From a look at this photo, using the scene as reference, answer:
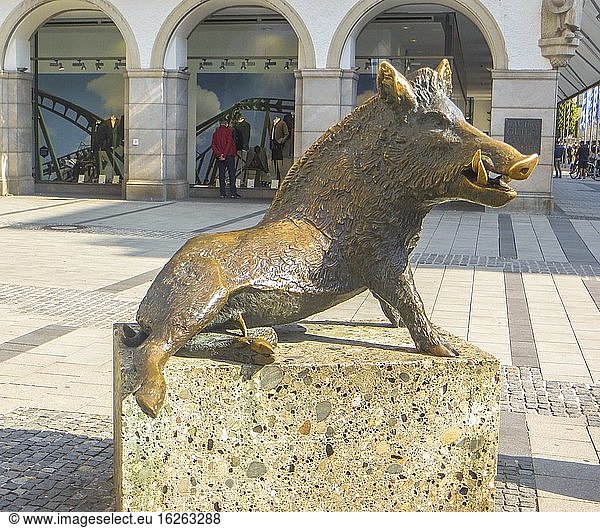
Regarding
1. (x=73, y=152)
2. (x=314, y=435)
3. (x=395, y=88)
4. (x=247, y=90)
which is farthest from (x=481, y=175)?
(x=73, y=152)

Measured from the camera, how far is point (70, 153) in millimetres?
23484

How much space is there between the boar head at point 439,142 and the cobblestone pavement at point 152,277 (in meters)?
1.49

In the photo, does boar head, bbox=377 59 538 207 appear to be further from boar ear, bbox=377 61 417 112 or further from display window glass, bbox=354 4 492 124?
display window glass, bbox=354 4 492 124

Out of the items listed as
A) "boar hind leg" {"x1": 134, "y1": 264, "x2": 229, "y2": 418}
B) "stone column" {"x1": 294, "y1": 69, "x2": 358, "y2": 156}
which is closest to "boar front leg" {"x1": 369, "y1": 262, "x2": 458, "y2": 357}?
"boar hind leg" {"x1": 134, "y1": 264, "x2": 229, "y2": 418}

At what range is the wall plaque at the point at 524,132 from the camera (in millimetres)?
18125

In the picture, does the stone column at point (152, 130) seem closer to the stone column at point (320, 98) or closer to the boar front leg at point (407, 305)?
the stone column at point (320, 98)

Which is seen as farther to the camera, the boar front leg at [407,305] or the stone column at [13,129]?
the stone column at [13,129]

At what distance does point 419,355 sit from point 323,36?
16382 millimetres

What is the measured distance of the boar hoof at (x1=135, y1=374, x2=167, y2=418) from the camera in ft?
10.2

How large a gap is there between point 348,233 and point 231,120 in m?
19.4

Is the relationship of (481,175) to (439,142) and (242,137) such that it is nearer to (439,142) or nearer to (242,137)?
(439,142)

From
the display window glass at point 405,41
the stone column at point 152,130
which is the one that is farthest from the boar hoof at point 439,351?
the display window glass at point 405,41

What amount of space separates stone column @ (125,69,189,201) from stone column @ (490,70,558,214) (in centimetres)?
684

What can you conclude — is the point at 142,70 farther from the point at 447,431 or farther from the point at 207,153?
the point at 447,431
